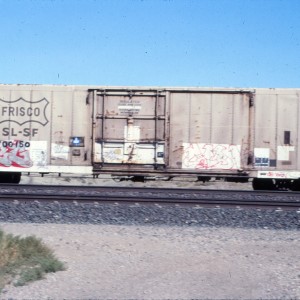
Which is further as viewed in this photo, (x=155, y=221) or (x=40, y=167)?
(x=40, y=167)

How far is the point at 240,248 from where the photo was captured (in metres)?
7.24

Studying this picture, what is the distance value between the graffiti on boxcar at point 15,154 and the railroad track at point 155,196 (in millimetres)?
971

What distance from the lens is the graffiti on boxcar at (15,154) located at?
603 inches

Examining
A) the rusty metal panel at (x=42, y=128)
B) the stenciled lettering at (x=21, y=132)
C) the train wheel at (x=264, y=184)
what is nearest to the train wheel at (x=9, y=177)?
the rusty metal panel at (x=42, y=128)

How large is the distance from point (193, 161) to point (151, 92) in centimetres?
266

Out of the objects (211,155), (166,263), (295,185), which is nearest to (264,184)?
(295,185)

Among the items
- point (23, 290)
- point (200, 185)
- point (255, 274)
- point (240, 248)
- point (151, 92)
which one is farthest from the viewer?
point (200, 185)

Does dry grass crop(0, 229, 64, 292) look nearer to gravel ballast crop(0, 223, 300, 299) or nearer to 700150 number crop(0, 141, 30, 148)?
gravel ballast crop(0, 223, 300, 299)

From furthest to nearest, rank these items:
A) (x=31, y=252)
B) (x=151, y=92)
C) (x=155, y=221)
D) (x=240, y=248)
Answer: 1. (x=151, y=92)
2. (x=155, y=221)
3. (x=240, y=248)
4. (x=31, y=252)

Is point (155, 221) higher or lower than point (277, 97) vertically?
lower

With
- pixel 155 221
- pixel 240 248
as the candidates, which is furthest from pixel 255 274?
pixel 155 221

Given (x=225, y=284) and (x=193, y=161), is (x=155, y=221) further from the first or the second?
(x=193, y=161)

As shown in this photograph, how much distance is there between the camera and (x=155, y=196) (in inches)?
519

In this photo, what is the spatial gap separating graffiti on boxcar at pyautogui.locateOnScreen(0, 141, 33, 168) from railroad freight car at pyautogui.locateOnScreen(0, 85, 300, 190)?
3 centimetres
